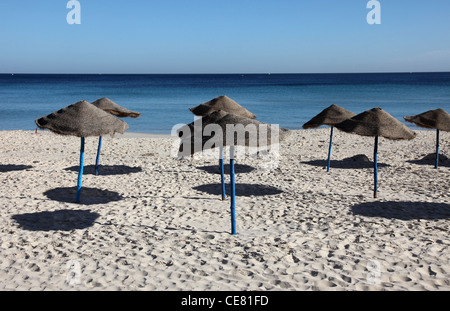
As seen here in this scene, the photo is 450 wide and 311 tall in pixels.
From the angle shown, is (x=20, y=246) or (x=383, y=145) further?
(x=383, y=145)

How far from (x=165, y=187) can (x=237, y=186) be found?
1.75m

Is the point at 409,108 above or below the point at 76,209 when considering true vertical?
above

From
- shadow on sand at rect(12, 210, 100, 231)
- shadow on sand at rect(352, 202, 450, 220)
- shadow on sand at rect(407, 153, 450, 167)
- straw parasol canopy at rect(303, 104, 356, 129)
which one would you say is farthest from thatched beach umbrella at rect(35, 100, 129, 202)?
shadow on sand at rect(407, 153, 450, 167)

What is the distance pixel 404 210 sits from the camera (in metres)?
8.26

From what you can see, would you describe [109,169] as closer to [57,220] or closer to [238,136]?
[57,220]

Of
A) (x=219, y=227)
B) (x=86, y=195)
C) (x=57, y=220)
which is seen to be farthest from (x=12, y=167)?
(x=219, y=227)

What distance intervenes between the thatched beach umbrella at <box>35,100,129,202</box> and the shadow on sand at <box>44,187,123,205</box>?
0.33m

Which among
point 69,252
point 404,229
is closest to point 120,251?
point 69,252

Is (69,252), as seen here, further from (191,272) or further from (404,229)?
(404,229)

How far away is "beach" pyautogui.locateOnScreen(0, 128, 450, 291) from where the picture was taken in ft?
17.6

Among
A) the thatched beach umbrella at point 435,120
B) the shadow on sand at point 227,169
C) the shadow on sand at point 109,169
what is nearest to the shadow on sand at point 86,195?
the shadow on sand at point 109,169

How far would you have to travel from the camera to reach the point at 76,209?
8211 mm

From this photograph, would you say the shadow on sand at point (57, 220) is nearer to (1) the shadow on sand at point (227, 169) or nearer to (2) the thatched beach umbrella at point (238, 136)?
(2) the thatched beach umbrella at point (238, 136)
